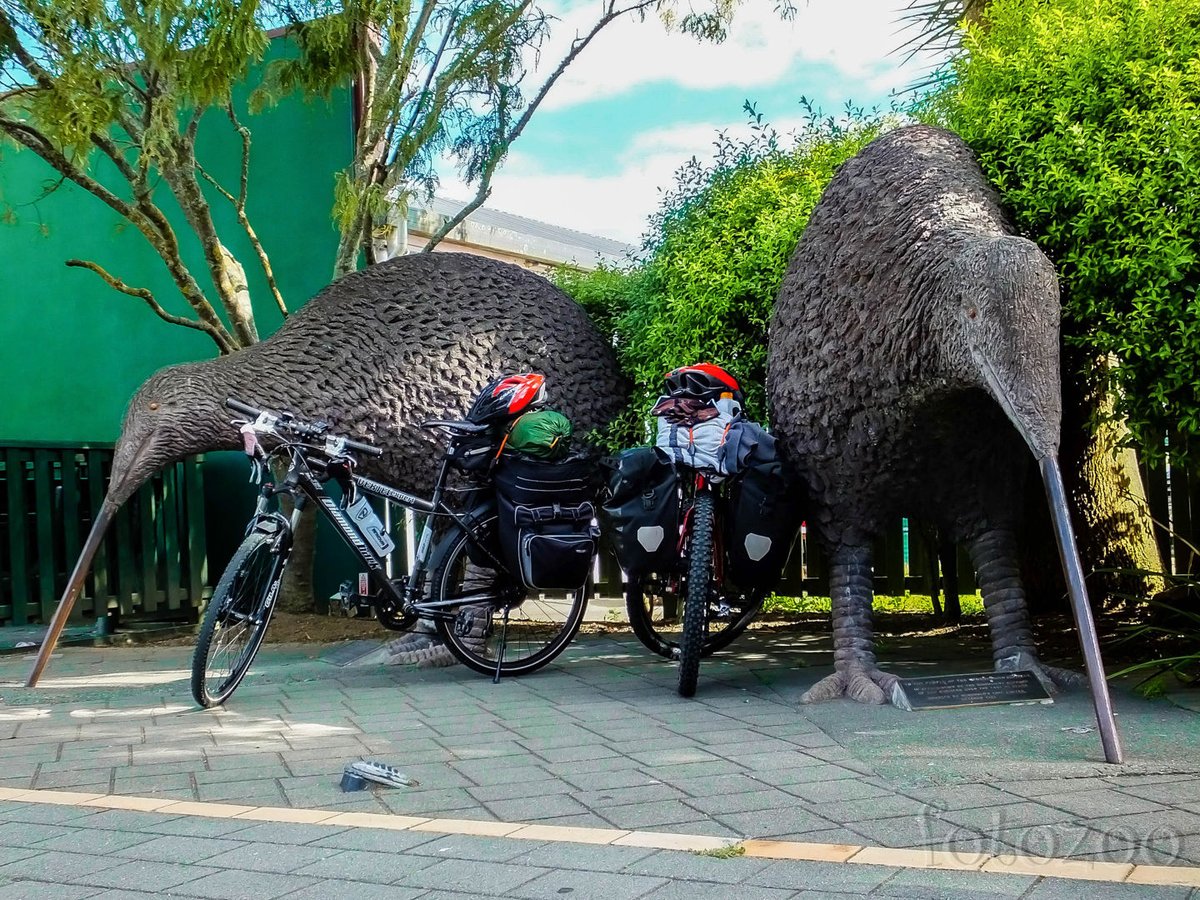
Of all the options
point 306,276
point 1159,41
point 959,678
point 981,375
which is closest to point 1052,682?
point 959,678

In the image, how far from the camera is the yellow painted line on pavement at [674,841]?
2547 mm

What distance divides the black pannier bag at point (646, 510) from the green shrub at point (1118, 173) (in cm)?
189

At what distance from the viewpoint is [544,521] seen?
5.59 m

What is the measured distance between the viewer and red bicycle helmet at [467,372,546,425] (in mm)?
5742

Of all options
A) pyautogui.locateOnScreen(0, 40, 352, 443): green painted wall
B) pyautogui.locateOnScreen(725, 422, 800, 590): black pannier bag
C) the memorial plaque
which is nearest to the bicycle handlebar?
pyautogui.locateOnScreen(725, 422, 800, 590): black pannier bag

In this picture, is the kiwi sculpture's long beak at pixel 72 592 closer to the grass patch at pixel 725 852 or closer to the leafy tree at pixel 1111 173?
the grass patch at pixel 725 852

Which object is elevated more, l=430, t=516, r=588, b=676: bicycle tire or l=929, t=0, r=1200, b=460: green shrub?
l=929, t=0, r=1200, b=460: green shrub

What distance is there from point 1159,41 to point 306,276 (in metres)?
7.00

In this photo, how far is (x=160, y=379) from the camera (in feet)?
20.8

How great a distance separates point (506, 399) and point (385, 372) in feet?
2.92

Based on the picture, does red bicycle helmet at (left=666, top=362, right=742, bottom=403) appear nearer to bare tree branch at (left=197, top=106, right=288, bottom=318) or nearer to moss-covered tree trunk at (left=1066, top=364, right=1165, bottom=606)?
moss-covered tree trunk at (left=1066, top=364, right=1165, bottom=606)

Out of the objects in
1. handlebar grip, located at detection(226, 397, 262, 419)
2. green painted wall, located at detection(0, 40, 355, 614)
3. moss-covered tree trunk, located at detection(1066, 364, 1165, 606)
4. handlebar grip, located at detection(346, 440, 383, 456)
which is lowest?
moss-covered tree trunk, located at detection(1066, 364, 1165, 606)

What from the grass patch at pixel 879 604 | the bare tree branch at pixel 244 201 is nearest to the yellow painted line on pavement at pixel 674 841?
the bare tree branch at pixel 244 201

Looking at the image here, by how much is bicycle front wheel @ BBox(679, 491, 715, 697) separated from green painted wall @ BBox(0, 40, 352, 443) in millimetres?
5741
